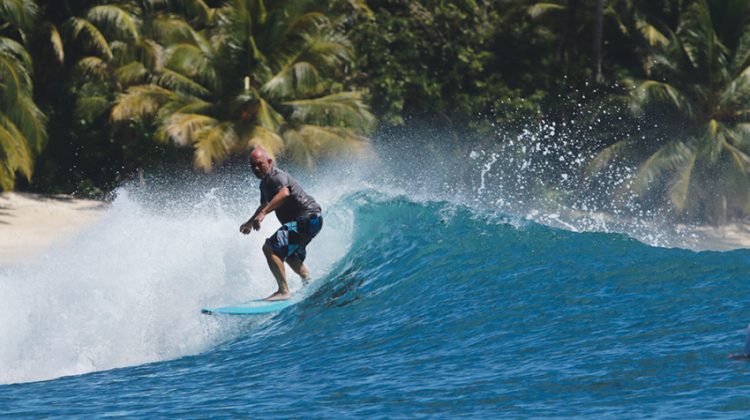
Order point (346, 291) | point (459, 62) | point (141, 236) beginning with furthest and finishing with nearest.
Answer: point (459, 62) < point (141, 236) < point (346, 291)

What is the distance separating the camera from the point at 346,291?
1242cm

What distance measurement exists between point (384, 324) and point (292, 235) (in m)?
1.17

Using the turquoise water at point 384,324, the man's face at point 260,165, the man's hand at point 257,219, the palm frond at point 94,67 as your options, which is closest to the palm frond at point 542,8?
the palm frond at point 94,67

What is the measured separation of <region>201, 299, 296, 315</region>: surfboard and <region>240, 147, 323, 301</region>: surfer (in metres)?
0.07

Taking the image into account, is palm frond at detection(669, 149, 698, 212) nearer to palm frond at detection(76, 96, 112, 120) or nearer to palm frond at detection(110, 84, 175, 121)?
palm frond at detection(110, 84, 175, 121)

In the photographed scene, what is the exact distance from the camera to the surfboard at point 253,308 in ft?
36.8

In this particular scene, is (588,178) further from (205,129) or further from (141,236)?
(141,236)

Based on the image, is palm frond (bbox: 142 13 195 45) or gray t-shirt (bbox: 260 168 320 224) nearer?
gray t-shirt (bbox: 260 168 320 224)

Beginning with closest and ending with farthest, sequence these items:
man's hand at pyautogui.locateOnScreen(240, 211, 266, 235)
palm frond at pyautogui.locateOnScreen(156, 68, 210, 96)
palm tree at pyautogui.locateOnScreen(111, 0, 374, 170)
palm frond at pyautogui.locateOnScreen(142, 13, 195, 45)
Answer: man's hand at pyautogui.locateOnScreen(240, 211, 266, 235) → palm tree at pyautogui.locateOnScreen(111, 0, 374, 170) → palm frond at pyautogui.locateOnScreen(156, 68, 210, 96) → palm frond at pyautogui.locateOnScreen(142, 13, 195, 45)

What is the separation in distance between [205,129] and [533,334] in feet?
51.1

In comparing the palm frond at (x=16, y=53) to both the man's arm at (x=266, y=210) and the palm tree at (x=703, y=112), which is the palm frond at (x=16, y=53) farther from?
the man's arm at (x=266, y=210)

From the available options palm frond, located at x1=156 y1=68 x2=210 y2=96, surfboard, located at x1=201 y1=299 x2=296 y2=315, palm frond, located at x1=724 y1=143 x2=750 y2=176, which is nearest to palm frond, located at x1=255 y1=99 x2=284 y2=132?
palm frond, located at x1=156 y1=68 x2=210 y2=96

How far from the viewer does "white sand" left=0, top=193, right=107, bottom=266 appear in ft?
81.1

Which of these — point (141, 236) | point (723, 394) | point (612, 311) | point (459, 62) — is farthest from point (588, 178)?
point (723, 394)
